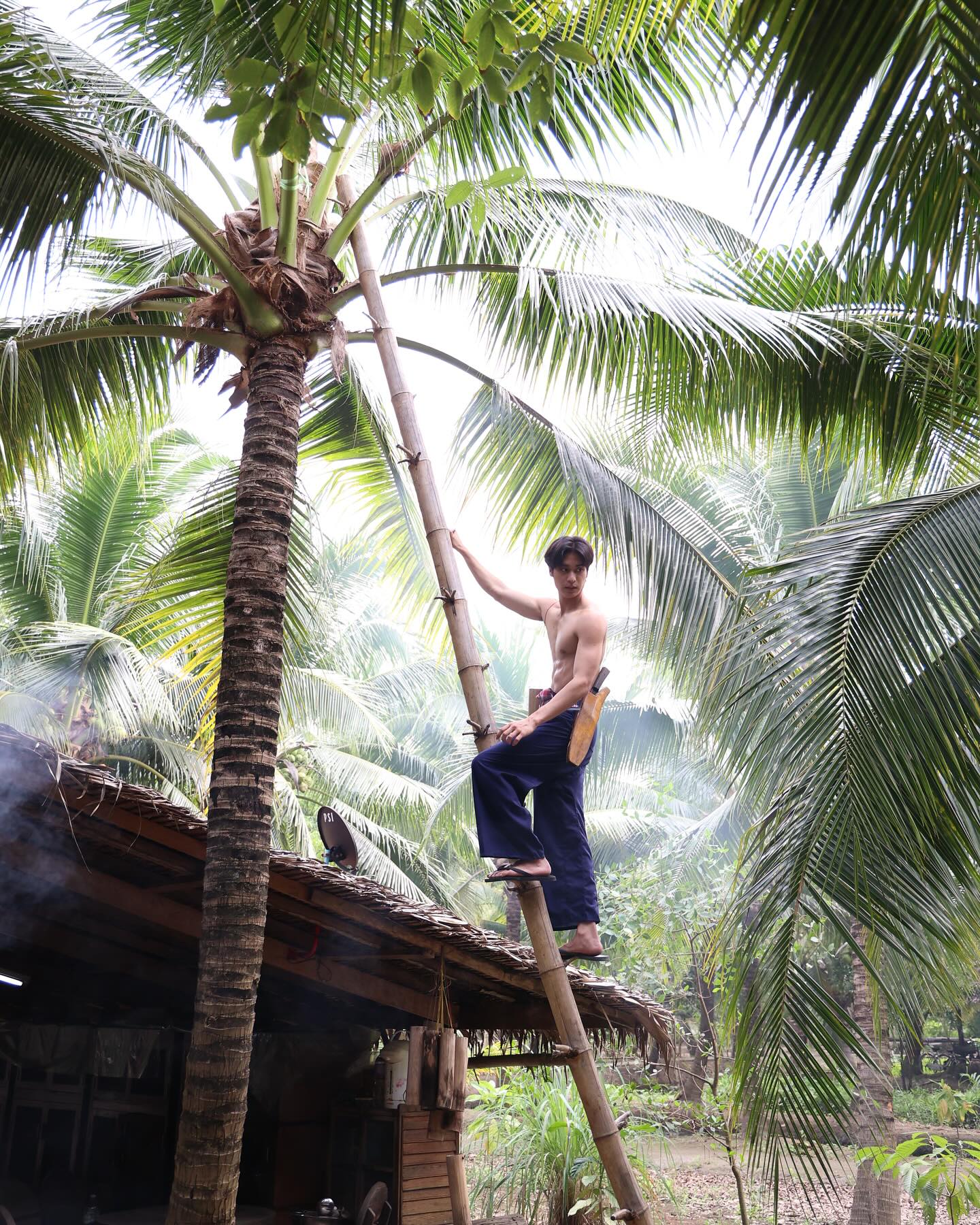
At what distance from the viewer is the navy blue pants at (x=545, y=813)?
145 inches

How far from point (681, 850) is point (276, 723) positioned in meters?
13.0

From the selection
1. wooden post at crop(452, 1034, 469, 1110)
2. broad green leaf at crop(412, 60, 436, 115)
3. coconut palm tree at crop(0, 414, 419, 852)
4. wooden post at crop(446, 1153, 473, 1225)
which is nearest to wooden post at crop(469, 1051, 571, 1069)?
wooden post at crop(452, 1034, 469, 1110)

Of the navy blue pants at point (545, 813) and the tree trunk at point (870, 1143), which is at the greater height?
the navy blue pants at point (545, 813)

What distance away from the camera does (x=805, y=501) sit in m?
13.4

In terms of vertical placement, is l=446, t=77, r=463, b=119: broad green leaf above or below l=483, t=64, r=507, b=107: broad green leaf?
above

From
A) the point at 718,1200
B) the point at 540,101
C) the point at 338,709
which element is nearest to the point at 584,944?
the point at 540,101

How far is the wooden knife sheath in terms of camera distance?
3811 millimetres

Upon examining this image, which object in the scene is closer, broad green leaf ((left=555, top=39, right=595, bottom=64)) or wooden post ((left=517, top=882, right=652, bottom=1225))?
broad green leaf ((left=555, top=39, right=595, bottom=64))

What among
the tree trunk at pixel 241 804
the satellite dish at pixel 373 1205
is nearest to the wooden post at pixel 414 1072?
the satellite dish at pixel 373 1205

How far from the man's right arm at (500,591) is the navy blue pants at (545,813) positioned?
0.50 m

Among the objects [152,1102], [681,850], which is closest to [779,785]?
[152,1102]

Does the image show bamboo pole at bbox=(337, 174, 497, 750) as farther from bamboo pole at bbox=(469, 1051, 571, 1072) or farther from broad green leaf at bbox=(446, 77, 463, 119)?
bamboo pole at bbox=(469, 1051, 571, 1072)

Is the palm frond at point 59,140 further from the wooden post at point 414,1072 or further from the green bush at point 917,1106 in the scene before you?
the green bush at point 917,1106

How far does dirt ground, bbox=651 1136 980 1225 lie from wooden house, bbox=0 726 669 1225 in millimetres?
5064
